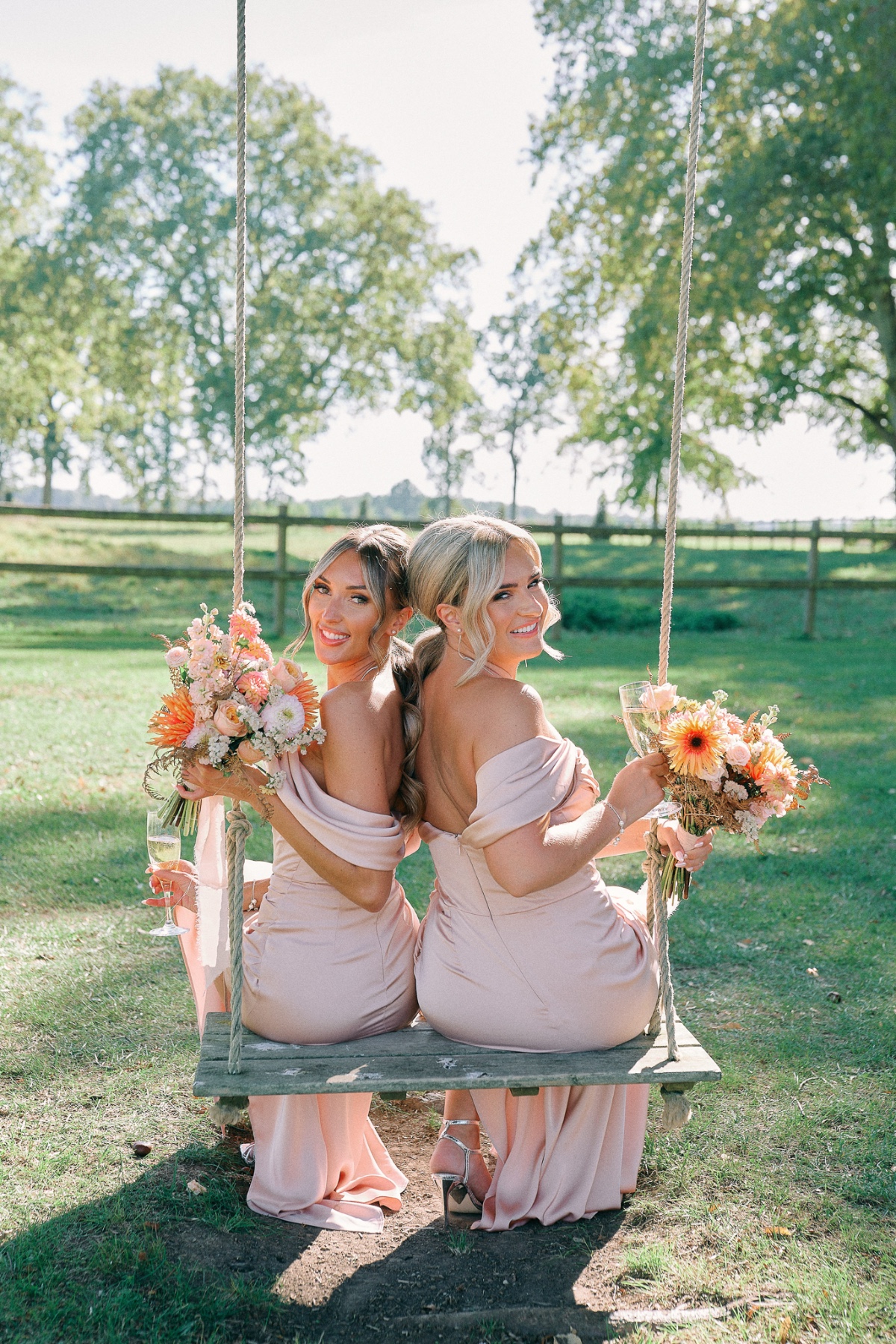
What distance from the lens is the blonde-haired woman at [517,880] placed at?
9.32ft

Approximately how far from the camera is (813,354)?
798 inches

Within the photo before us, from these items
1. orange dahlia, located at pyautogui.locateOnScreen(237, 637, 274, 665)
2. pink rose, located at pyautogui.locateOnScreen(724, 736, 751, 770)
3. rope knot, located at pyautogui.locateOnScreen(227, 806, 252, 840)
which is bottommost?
rope knot, located at pyautogui.locateOnScreen(227, 806, 252, 840)

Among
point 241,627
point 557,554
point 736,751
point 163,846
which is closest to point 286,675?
point 241,627

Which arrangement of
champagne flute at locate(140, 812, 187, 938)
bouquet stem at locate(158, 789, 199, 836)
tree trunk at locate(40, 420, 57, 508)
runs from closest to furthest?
bouquet stem at locate(158, 789, 199, 836), champagne flute at locate(140, 812, 187, 938), tree trunk at locate(40, 420, 57, 508)

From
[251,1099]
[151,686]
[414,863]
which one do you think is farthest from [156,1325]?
[151,686]

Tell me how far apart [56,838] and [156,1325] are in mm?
4094

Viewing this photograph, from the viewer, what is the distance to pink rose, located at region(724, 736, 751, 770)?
2893mm

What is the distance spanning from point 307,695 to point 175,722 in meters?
0.33

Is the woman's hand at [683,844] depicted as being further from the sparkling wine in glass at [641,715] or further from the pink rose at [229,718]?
the pink rose at [229,718]

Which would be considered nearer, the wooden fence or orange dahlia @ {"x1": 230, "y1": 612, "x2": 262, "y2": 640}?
orange dahlia @ {"x1": 230, "y1": 612, "x2": 262, "y2": 640}

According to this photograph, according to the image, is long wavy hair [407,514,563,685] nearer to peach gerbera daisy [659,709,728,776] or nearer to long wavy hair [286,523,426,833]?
long wavy hair [286,523,426,833]

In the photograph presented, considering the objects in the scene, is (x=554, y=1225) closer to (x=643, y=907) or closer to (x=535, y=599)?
(x=643, y=907)

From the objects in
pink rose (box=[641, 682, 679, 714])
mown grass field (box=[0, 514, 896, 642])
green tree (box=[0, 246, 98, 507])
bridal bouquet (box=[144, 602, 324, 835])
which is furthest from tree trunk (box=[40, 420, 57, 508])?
pink rose (box=[641, 682, 679, 714])

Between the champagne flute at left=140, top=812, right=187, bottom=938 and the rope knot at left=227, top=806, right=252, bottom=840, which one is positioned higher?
the rope knot at left=227, top=806, right=252, bottom=840
